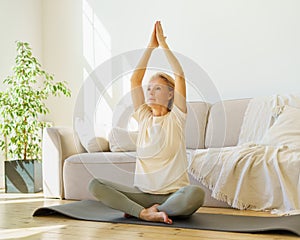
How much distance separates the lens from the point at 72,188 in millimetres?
3443

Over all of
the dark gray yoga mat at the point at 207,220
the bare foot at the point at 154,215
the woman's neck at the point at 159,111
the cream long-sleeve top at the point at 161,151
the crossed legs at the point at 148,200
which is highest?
the woman's neck at the point at 159,111

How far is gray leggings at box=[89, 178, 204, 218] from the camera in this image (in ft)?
7.46

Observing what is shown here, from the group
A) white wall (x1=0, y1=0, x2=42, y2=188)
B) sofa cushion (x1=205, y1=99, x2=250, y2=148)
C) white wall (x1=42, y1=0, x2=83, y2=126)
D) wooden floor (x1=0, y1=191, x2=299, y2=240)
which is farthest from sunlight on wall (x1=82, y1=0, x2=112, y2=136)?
wooden floor (x1=0, y1=191, x2=299, y2=240)

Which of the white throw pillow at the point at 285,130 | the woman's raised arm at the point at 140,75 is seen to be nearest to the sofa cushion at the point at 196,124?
the white throw pillow at the point at 285,130

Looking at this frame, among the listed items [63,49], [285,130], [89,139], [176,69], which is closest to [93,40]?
[63,49]

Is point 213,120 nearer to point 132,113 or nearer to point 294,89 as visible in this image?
point 294,89

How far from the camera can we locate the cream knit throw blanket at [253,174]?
265cm

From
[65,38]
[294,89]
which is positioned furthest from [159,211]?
[65,38]

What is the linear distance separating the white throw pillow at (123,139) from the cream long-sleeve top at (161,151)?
0.10 metres

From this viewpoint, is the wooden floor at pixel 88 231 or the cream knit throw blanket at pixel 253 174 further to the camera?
the cream knit throw blanket at pixel 253 174

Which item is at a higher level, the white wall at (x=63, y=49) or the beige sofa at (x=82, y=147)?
the white wall at (x=63, y=49)

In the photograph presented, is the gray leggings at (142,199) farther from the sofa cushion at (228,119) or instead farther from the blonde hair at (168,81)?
the sofa cushion at (228,119)

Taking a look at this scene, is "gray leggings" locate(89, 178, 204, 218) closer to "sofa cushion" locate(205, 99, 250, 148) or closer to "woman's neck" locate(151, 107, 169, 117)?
"woman's neck" locate(151, 107, 169, 117)

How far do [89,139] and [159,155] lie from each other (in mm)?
948
